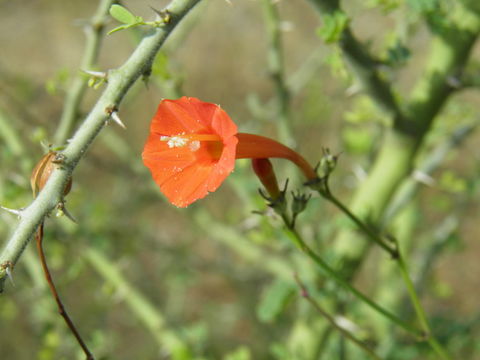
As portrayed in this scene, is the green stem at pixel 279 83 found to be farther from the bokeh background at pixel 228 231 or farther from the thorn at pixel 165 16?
the thorn at pixel 165 16

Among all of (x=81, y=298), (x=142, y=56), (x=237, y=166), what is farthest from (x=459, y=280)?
(x=142, y=56)

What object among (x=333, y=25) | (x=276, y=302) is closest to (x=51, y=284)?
(x=333, y=25)

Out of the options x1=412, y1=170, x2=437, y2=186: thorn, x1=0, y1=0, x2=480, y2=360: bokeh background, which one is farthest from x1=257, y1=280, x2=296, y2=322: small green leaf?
x1=412, y1=170, x2=437, y2=186: thorn

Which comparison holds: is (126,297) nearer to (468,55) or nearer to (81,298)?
(468,55)

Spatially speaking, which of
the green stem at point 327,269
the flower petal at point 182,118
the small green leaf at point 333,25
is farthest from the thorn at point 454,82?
the flower petal at point 182,118

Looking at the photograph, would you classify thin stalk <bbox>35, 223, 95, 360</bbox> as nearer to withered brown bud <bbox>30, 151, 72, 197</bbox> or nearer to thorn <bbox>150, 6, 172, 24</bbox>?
withered brown bud <bbox>30, 151, 72, 197</bbox>

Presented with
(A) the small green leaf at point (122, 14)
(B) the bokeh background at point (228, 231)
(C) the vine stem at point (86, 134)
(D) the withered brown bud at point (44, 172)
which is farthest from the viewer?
(B) the bokeh background at point (228, 231)
